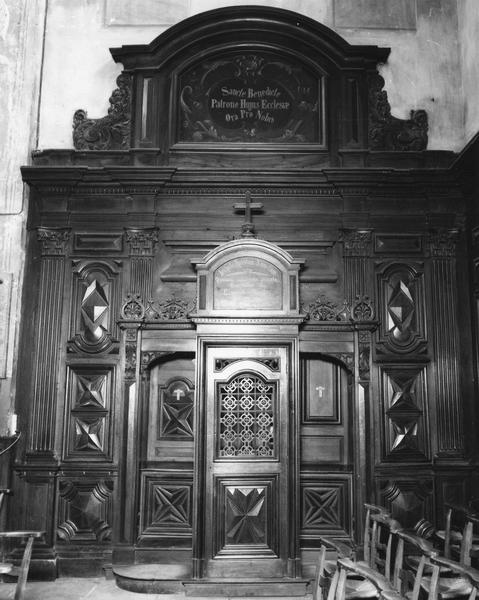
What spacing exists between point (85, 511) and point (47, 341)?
1.60 meters

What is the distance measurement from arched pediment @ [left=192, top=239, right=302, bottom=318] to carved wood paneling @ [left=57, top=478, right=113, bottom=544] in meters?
1.97

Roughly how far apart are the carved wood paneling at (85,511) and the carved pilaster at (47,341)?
40 cm

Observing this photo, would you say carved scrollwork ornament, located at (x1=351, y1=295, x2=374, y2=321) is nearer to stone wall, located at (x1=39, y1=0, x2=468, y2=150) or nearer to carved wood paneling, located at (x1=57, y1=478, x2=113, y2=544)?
stone wall, located at (x1=39, y1=0, x2=468, y2=150)

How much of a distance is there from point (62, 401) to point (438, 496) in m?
3.57

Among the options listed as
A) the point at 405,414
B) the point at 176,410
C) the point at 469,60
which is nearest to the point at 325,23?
the point at 469,60

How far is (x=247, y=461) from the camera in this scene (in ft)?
19.8

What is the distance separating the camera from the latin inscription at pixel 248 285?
630 cm

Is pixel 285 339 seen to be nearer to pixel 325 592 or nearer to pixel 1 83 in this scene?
pixel 325 592

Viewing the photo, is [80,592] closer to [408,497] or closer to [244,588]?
[244,588]

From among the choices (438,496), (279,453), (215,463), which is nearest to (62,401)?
(215,463)

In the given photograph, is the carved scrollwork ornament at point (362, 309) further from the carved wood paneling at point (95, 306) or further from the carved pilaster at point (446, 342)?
the carved wood paneling at point (95, 306)

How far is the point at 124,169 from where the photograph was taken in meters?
6.67

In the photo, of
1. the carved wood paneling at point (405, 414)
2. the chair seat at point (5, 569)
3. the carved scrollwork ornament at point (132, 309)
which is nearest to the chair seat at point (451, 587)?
the carved wood paneling at point (405, 414)

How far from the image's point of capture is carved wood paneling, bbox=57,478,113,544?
20.8 feet
